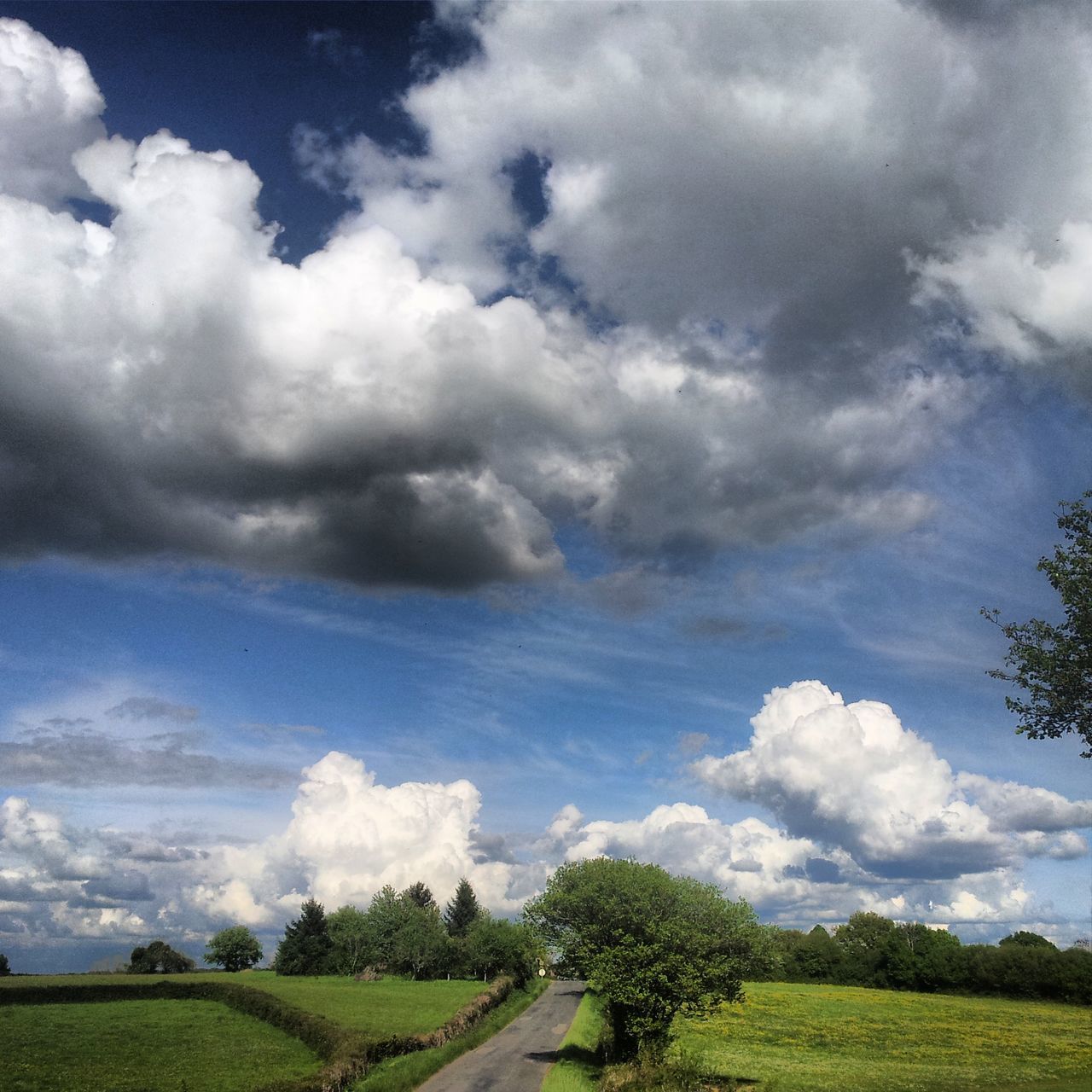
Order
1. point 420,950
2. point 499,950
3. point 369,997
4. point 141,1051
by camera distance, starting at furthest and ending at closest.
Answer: point 420,950
point 499,950
point 369,997
point 141,1051

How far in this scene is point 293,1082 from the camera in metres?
37.4

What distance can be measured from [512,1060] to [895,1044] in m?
34.4

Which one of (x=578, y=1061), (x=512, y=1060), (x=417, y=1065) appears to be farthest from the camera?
(x=512, y=1060)

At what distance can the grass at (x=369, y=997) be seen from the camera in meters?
69.9

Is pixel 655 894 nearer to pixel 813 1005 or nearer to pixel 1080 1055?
pixel 1080 1055

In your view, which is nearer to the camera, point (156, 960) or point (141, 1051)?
point (141, 1051)

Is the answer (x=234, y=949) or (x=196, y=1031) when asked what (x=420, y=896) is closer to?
(x=234, y=949)

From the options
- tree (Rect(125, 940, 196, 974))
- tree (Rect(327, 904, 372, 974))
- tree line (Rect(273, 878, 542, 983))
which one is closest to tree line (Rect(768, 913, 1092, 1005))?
tree line (Rect(273, 878, 542, 983))

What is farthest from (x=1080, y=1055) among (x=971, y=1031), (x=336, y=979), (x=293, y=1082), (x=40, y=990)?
(x=336, y=979)

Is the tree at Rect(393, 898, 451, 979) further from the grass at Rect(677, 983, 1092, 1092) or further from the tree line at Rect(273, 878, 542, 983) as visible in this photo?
the grass at Rect(677, 983, 1092, 1092)

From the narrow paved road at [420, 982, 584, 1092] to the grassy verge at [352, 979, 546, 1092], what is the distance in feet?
1.83

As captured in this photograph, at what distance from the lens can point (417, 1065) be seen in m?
46.6

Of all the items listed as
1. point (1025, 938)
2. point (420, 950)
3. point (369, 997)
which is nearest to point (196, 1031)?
point (369, 997)

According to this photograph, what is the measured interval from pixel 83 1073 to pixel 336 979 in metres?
100
